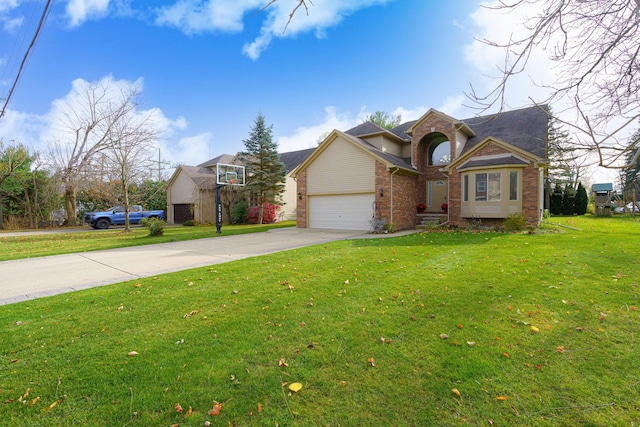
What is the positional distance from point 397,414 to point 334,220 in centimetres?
1482

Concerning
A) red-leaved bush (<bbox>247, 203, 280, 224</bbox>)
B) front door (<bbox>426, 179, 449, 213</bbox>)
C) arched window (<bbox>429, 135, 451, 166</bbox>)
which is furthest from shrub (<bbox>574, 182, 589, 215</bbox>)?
red-leaved bush (<bbox>247, 203, 280, 224</bbox>)

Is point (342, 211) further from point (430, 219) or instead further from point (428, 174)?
point (428, 174)

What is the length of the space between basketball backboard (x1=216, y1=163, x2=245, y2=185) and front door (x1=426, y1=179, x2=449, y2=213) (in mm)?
12671

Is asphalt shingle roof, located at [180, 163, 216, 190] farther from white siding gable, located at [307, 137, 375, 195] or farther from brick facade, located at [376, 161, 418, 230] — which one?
brick facade, located at [376, 161, 418, 230]

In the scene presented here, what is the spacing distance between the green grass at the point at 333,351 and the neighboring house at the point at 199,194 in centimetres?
1947

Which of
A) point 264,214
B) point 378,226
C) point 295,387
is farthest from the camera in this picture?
point 264,214

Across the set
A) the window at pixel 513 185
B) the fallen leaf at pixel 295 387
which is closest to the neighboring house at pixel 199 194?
the window at pixel 513 185

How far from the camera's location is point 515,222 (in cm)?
1300

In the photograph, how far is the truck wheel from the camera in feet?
69.8

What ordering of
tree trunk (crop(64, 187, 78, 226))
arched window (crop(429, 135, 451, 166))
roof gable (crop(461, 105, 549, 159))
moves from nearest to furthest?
1. roof gable (crop(461, 105, 549, 159))
2. arched window (crop(429, 135, 451, 166))
3. tree trunk (crop(64, 187, 78, 226))

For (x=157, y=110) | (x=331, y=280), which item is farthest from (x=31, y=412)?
(x=157, y=110)

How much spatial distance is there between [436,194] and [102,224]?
23117mm

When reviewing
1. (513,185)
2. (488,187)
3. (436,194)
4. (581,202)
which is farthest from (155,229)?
(581,202)

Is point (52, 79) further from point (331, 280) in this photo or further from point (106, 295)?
point (331, 280)
